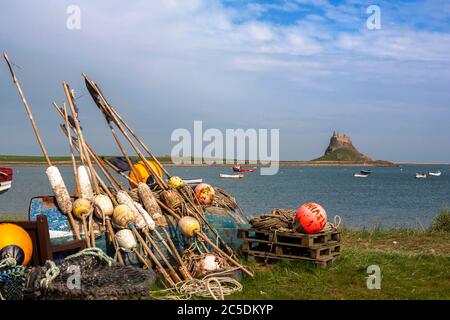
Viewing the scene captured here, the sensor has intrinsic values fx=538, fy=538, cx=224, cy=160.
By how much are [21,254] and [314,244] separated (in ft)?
14.0

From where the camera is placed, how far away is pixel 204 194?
927 centimetres

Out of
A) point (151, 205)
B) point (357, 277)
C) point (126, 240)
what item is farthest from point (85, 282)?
point (357, 277)

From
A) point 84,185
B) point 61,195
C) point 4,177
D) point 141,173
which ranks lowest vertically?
point 4,177

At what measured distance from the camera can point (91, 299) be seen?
5.52m

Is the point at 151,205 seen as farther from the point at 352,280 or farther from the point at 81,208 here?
the point at 352,280

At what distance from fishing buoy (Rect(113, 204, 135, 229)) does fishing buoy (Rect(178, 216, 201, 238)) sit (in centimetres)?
77

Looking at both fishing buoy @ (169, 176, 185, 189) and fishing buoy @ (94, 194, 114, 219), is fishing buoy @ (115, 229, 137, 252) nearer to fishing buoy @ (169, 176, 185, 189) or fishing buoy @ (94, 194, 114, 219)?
fishing buoy @ (94, 194, 114, 219)

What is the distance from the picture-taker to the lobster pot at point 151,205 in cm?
822

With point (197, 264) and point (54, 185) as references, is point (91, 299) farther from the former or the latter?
point (54, 185)


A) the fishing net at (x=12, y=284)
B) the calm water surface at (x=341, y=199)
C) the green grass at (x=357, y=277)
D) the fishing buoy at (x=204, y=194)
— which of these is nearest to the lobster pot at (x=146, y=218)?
the green grass at (x=357, y=277)

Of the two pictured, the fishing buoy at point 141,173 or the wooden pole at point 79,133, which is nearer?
the wooden pole at point 79,133

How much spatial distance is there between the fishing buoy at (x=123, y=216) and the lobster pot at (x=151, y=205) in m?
0.50

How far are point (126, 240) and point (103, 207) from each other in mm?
719

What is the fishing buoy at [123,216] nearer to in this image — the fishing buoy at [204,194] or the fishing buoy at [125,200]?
the fishing buoy at [125,200]
